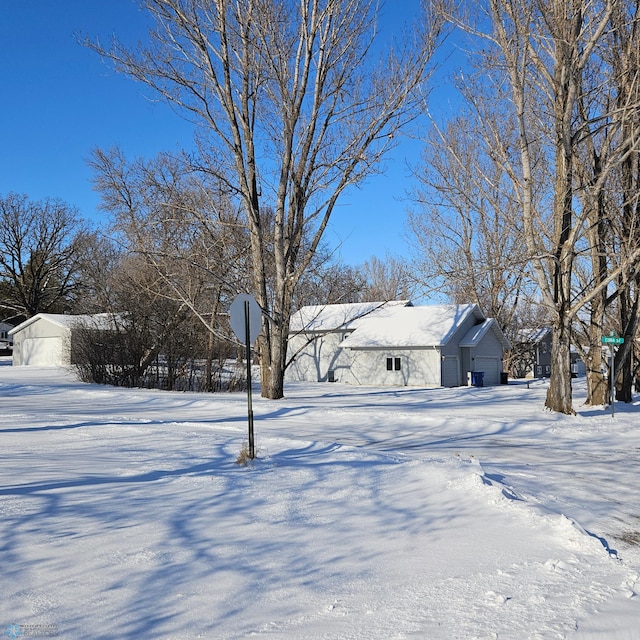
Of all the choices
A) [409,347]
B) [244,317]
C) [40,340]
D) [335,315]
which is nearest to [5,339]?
[40,340]

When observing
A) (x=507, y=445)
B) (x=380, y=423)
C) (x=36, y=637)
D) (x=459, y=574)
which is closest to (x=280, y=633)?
(x=36, y=637)

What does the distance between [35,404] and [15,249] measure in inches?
2143

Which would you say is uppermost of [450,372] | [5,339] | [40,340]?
[5,339]

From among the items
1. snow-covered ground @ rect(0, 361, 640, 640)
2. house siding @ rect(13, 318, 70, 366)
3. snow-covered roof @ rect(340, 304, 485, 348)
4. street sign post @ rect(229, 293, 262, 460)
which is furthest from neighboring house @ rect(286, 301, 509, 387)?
street sign post @ rect(229, 293, 262, 460)

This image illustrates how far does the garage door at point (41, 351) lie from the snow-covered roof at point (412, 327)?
26.5m

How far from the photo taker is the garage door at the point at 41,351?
58.3 meters

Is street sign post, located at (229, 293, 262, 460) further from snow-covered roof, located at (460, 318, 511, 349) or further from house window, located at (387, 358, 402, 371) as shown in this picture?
snow-covered roof, located at (460, 318, 511, 349)

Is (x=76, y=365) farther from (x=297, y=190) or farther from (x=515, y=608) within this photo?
(x=515, y=608)

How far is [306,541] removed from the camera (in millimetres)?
6234

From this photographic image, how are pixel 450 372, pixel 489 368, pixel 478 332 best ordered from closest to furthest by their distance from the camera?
1. pixel 450 372
2. pixel 478 332
3. pixel 489 368

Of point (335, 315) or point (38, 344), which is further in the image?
point (38, 344)

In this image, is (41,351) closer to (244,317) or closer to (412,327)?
(412,327)

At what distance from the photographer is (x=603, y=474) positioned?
35.3 feet

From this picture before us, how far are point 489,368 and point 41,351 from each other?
38.1m
